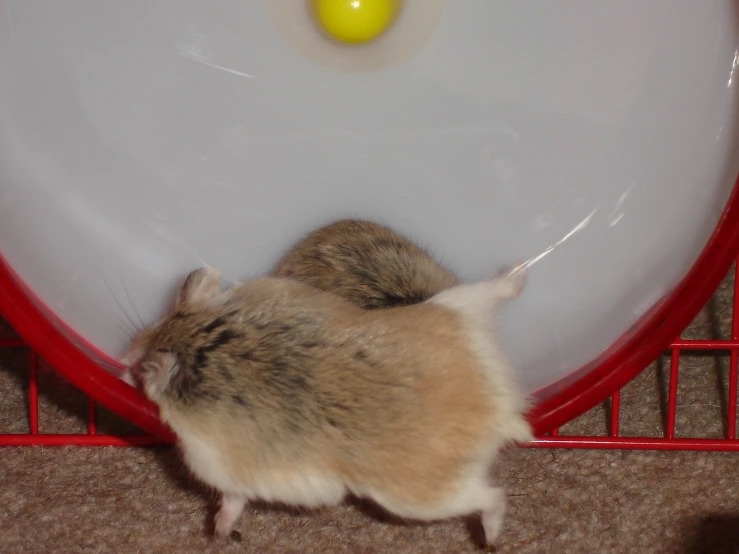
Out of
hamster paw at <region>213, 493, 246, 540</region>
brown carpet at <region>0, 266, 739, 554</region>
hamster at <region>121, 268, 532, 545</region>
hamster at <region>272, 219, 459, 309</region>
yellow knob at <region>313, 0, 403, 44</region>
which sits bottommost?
brown carpet at <region>0, 266, 739, 554</region>

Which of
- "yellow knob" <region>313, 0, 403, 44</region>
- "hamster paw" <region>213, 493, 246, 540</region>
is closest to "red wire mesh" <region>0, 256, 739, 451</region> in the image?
"hamster paw" <region>213, 493, 246, 540</region>

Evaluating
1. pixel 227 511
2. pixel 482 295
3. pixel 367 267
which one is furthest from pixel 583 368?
pixel 227 511

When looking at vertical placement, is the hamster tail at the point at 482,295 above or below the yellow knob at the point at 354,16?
below

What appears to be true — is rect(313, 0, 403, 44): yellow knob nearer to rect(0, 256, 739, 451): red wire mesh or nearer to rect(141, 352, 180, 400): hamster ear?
rect(141, 352, 180, 400): hamster ear

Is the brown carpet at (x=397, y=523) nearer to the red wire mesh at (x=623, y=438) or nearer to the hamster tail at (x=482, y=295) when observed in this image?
the red wire mesh at (x=623, y=438)

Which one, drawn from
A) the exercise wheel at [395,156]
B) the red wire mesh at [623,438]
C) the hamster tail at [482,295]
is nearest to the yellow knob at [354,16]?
the exercise wheel at [395,156]

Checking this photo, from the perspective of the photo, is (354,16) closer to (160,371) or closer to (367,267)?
(367,267)
